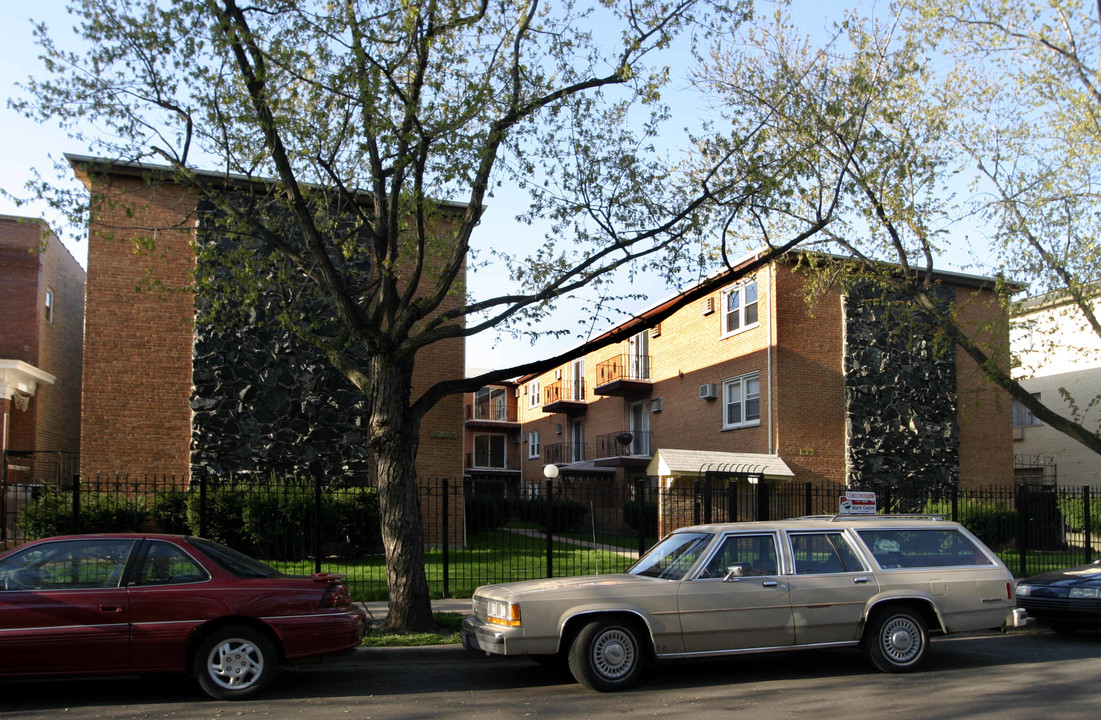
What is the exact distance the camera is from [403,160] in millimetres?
10586

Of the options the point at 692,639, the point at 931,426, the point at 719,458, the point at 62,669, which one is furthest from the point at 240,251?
the point at 931,426

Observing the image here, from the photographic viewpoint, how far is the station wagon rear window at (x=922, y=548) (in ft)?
31.0

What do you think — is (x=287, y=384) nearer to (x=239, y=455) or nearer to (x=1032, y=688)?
(x=239, y=455)

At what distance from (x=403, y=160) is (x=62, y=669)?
5.96m

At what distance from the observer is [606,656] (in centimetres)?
834

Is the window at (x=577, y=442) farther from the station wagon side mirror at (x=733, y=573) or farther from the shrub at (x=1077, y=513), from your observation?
the station wagon side mirror at (x=733, y=573)

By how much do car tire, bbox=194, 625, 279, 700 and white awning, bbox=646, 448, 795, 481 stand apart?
14.3m

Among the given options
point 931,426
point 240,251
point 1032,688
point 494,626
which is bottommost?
point 1032,688

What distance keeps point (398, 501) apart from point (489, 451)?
121 ft

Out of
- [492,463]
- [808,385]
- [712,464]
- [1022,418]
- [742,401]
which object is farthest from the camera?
[492,463]

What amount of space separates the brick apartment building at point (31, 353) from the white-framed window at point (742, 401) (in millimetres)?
16546

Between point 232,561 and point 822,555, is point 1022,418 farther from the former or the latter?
point 232,561

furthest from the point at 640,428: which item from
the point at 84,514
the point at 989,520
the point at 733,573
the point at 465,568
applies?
the point at 733,573

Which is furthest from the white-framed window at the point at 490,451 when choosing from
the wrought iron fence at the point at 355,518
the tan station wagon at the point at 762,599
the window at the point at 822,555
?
the window at the point at 822,555
